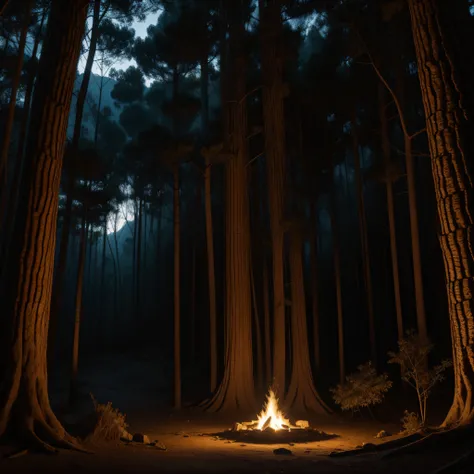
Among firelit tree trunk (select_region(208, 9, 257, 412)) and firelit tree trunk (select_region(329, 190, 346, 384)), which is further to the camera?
firelit tree trunk (select_region(329, 190, 346, 384))

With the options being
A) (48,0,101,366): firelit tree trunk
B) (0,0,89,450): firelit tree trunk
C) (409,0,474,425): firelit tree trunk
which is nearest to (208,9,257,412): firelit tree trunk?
(48,0,101,366): firelit tree trunk

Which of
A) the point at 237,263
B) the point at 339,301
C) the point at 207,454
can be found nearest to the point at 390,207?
the point at 339,301

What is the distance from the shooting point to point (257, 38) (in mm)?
12812

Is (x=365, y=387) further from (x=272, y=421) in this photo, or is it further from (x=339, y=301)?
(x=339, y=301)

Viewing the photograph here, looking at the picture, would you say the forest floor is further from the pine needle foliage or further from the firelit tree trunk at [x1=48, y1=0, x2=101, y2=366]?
the firelit tree trunk at [x1=48, y1=0, x2=101, y2=366]

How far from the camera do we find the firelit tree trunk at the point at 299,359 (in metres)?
10.8

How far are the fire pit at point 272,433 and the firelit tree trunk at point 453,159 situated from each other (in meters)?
3.07

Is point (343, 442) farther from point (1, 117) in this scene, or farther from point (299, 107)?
point (1, 117)

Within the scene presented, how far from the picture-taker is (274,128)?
→ 1241 cm

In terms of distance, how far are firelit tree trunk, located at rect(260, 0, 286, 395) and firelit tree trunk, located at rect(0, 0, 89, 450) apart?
6.89 m

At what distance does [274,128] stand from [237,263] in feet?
12.8

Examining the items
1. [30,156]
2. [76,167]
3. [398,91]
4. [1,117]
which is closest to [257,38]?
[398,91]

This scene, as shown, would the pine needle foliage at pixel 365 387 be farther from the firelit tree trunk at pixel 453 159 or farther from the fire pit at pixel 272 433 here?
the firelit tree trunk at pixel 453 159

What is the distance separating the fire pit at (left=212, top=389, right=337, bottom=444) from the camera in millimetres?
6723
